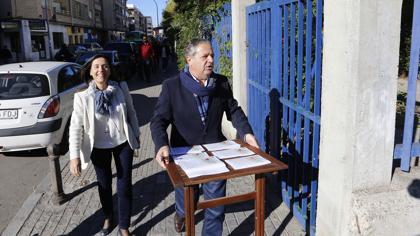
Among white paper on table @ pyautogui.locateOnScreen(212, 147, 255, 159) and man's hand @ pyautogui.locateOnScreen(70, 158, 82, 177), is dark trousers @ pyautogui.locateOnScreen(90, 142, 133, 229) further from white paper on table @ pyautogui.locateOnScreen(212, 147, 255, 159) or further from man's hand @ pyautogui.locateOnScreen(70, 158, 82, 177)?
white paper on table @ pyautogui.locateOnScreen(212, 147, 255, 159)

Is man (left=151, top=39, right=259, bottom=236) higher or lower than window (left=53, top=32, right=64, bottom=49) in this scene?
lower

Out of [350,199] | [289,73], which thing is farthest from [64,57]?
[350,199]

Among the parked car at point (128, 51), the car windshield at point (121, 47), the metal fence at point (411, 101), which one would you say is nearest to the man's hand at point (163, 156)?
the metal fence at point (411, 101)

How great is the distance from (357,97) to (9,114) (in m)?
5.71

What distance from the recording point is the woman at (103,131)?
146 inches

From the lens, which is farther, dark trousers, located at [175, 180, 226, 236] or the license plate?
the license plate

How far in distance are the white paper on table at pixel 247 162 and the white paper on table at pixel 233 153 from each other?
0.25 feet

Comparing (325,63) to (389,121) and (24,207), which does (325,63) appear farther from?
(24,207)

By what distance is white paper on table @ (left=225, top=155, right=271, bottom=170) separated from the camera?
2.59 meters

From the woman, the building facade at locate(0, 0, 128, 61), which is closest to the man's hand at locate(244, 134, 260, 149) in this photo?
the woman

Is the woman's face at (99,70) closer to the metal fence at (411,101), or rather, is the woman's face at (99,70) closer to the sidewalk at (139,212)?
the sidewalk at (139,212)

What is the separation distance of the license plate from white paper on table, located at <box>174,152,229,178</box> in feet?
15.3

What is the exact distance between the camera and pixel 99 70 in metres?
3.78

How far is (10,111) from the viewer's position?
21.2ft
